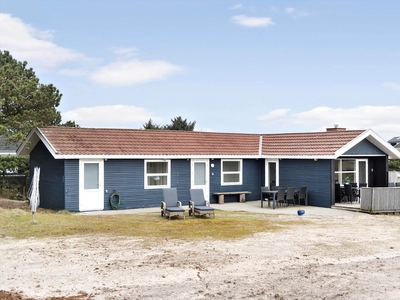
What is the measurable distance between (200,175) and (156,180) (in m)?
2.47

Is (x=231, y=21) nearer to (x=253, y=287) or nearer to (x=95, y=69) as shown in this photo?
(x=95, y=69)

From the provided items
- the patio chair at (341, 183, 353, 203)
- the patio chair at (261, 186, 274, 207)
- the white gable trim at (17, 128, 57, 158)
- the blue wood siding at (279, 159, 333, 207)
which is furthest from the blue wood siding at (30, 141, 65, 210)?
the patio chair at (341, 183, 353, 203)

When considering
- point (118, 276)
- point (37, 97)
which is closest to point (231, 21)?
point (37, 97)

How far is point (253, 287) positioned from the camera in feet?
27.1

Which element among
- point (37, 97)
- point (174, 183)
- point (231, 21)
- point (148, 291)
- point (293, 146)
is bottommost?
point (148, 291)

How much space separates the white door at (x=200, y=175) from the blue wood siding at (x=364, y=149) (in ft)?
21.9

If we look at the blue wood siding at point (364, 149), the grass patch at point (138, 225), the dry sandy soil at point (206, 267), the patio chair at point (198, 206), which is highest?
the blue wood siding at point (364, 149)

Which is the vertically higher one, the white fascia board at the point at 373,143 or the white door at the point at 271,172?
the white fascia board at the point at 373,143

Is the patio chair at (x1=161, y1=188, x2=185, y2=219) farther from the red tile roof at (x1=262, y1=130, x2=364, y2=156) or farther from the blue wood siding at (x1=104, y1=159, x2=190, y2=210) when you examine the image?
the red tile roof at (x1=262, y1=130, x2=364, y2=156)

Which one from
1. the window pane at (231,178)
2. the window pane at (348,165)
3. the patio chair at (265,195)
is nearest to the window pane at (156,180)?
the window pane at (231,178)

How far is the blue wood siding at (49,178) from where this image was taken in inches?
792

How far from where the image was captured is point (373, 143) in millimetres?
23625

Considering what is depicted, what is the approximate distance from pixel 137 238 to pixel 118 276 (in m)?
4.29

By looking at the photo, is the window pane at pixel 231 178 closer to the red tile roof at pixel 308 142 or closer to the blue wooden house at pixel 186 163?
the blue wooden house at pixel 186 163
